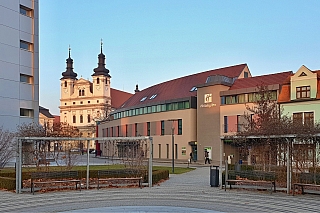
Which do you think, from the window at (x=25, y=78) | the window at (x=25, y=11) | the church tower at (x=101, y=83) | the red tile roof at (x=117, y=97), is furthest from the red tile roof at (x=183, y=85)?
the red tile roof at (x=117, y=97)

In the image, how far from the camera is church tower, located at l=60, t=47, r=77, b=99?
123 metres

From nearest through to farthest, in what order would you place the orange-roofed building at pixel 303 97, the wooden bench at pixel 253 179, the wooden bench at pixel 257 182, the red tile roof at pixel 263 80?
the wooden bench at pixel 257 182 < the wooden bench at pixel 253 179 < the orange-roofed building at pixel 303 97 < the red tile roof at pixel 263 80

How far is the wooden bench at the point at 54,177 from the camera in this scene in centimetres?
1795

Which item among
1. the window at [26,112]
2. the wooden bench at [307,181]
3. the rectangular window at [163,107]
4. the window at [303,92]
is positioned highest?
the window at [303,92]

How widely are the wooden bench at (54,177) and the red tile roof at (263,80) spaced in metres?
29.5

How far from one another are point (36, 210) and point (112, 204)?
2.64 m

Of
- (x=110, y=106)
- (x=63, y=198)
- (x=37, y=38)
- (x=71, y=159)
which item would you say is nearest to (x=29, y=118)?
(x=37, y=38)

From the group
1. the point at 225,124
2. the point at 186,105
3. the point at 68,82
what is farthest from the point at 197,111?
the point at 68,82

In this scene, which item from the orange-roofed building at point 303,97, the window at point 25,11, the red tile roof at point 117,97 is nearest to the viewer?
the orange-roofed building at point 303,97

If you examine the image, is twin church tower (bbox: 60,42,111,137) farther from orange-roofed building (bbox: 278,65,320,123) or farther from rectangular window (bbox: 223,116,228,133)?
orange-roofed building (bbox: 278,65,320,123)

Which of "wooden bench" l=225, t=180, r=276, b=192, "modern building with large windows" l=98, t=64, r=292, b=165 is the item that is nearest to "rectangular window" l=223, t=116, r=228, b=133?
"modern building with large windows" l=98, t=64, r=292, b=165

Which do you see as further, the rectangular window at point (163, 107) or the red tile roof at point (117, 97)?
the red tile roof at point (117, 97)

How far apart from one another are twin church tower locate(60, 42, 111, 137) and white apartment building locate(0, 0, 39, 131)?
228 feet

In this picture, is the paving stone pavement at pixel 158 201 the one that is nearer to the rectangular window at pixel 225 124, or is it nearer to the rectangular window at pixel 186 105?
the rectangular window at pixel 225 124
